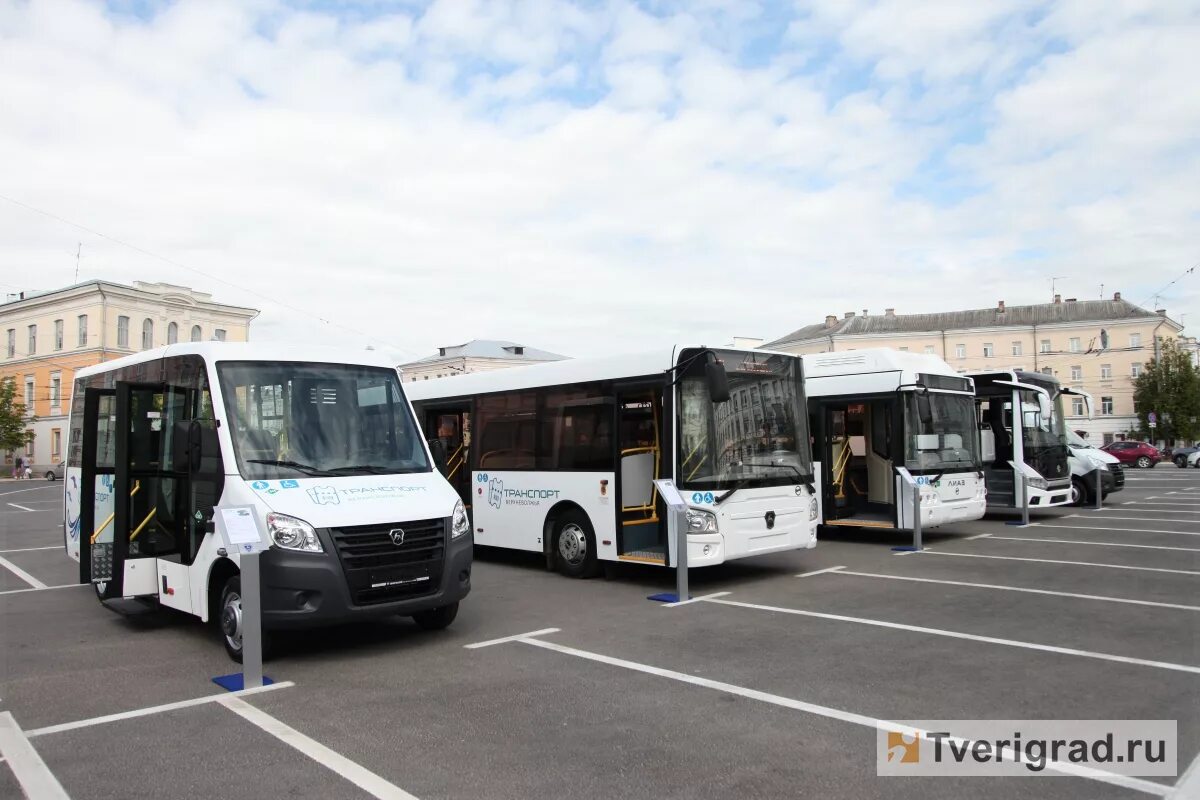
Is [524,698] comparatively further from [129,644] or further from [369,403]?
[129,644]

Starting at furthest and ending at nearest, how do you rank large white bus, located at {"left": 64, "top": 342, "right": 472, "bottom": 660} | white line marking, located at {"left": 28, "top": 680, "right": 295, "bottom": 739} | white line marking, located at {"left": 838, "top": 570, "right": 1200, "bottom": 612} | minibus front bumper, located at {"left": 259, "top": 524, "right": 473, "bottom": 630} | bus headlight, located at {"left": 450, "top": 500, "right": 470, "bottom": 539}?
white line marking, located at {"left": 838, "top": 570, "right": 1200, "bottom": 612}
bus headlight, located at {"left": 450, "top": 500, "right": 470, "bottom": 539}
large white bus, located at {"left": 64, "top": 342, "right": 472, "bottom": 660}
minibus front bumper, located at {"left": 259, "top": 524, "right": 473, "bottom": 630}
white line marking, located at {"left": 28, "top": 680, "right": 295, "bottom": 739}

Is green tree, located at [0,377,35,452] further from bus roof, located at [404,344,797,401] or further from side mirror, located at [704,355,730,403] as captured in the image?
side mirror, located at [704,355,730,403]

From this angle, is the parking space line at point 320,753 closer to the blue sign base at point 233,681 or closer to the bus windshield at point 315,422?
the blue sign base at point 233,681

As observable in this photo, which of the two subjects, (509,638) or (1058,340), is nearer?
(509,638)

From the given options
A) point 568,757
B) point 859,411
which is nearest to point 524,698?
point 568,757

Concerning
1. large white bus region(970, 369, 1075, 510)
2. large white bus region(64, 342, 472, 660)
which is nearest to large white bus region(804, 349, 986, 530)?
large white bus region(970, 369, 1075, 510)

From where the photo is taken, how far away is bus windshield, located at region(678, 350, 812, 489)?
10.3 m

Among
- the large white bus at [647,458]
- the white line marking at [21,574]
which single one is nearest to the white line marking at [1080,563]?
the large white bus at [647,458]

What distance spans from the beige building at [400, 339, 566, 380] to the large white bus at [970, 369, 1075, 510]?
62.5 m

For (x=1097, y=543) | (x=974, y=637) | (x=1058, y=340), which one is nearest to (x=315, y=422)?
(x=974, y=637)

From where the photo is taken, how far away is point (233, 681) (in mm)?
6527

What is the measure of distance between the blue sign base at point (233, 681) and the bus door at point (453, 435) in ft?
25.6

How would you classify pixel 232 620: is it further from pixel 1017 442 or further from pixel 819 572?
pixel 1017 442

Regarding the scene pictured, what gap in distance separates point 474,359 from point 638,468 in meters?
74.5
